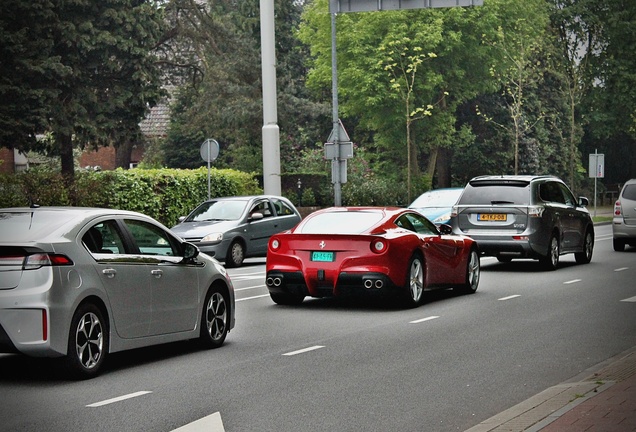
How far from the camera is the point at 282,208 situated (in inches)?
1096

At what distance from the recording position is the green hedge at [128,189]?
27.0 meters

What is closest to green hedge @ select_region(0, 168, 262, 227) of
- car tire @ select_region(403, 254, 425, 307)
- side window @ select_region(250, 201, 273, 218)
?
side window @ select_region(250, 201, 273, 218)

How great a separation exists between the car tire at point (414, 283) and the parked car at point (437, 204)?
500 inches

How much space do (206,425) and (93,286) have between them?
2.33 metres

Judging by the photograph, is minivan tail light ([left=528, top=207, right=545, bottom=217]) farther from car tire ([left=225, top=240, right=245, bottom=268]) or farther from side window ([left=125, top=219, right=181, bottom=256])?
side window ([left=125, top=219, right=181, bottom=256])

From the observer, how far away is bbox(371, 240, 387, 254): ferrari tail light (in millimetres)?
15016

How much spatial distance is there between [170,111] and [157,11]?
23544 mm

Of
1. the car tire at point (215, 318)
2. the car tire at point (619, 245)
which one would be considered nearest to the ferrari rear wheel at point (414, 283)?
the car tire at point (215, 318)

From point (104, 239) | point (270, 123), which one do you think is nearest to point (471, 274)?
point (104, 239)

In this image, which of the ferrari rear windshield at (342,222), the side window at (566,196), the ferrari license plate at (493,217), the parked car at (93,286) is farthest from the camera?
the side window at (566,196)

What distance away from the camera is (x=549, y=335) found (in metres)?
12.7

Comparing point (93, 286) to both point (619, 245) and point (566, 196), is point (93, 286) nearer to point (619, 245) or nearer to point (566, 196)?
point (566, 196)

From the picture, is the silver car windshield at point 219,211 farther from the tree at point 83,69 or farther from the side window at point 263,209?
the tree at point 83,69

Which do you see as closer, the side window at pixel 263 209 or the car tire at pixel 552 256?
the car tire at pixel 552 256
